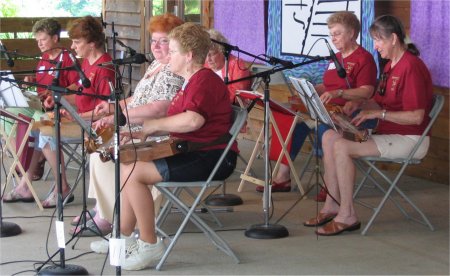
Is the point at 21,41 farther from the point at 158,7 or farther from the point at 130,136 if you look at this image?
the point at 130,136

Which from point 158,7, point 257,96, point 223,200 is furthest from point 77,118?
point 158,7

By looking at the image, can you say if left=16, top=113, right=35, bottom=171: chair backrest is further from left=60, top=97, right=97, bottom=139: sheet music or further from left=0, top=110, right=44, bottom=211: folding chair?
left=60, top=97, right=97, bottom=139: sheet music

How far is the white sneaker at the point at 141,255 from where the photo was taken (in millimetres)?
4164

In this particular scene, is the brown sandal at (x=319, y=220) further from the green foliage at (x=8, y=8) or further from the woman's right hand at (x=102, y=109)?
the green foliage at (x=8, y=8)

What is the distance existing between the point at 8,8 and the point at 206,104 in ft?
32.4

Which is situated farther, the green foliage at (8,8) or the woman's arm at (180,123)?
the green foliage at (8,8)

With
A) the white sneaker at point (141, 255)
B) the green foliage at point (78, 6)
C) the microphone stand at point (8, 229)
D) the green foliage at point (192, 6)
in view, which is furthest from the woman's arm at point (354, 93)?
the green foliage at point (78, 6)

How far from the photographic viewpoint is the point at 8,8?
13.2 meters

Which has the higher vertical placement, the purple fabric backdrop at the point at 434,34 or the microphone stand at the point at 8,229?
the purple fabric backdrop at the point at 434,34

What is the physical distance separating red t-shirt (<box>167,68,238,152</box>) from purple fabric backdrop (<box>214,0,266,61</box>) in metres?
3.66

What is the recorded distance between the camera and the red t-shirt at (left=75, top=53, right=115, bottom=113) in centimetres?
518

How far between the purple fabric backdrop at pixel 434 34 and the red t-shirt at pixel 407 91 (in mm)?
1017

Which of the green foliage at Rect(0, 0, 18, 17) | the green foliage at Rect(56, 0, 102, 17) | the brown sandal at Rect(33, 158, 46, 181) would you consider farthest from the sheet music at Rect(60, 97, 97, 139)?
the green foliage at Rect(0, 0, 18, 17)

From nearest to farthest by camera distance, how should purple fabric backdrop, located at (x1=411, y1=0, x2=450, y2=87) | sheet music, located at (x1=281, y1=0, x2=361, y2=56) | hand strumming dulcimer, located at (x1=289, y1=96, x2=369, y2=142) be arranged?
hand strumming dulcimer, located at (x1=289, y1=96, x2=369, y2=142) → purple fabric backdrop, located at (x1=411, y1=0, x2=450, y2=87) → sheet music, located at (x1=281, y1=0, x2=361, y2=56)
